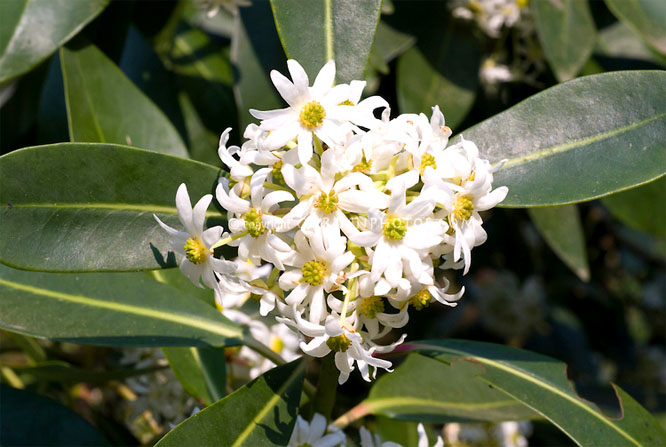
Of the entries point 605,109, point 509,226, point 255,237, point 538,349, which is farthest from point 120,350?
point 538,349

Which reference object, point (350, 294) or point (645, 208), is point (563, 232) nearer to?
point (645, 208)

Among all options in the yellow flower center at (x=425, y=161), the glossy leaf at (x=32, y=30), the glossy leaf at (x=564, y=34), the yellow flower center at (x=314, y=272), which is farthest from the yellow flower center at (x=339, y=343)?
the glossy leaf at (x=564, y=34)

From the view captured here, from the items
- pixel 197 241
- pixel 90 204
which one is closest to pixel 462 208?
pixel 197 241

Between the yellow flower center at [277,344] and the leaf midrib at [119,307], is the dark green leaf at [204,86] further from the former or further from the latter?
the leaf midrib at [119,307]

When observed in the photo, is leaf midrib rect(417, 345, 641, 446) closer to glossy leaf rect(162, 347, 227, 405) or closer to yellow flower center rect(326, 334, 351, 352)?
yellow flower center rect(326, 334, 351, 352)

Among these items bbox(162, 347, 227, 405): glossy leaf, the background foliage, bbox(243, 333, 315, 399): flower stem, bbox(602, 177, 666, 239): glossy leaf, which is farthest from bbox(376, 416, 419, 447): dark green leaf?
bbox(602, 177, 666, 239): glossy leaf

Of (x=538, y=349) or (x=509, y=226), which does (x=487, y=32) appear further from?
(x=538, y=349)
